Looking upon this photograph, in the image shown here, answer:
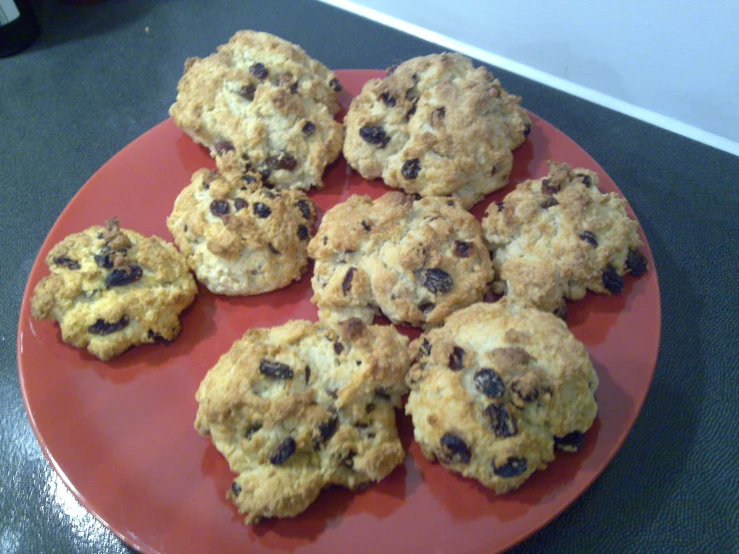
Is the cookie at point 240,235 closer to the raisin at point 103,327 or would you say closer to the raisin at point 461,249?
the raisin at point 103,327

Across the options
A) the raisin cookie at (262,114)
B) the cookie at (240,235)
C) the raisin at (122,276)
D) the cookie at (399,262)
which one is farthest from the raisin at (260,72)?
the raisin at (122,276)

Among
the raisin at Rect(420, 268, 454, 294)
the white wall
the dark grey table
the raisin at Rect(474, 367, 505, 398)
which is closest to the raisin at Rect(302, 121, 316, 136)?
the raisin at Rect(420, 268, 454, 294)

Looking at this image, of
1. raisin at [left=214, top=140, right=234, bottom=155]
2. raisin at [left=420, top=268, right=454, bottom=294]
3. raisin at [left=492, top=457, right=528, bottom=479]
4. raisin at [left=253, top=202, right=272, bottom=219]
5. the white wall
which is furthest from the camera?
the white wall

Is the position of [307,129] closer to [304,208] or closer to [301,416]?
[304,208]

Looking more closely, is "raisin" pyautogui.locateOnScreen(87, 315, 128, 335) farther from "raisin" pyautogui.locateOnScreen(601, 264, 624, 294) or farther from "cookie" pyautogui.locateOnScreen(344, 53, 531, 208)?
"raisin" pyautogui.locateOnScreen(601, 264, 624, 294)

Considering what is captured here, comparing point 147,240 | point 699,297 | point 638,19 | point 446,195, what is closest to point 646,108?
point 638,19

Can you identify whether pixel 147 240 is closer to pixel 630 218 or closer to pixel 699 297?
pixel 630 218
